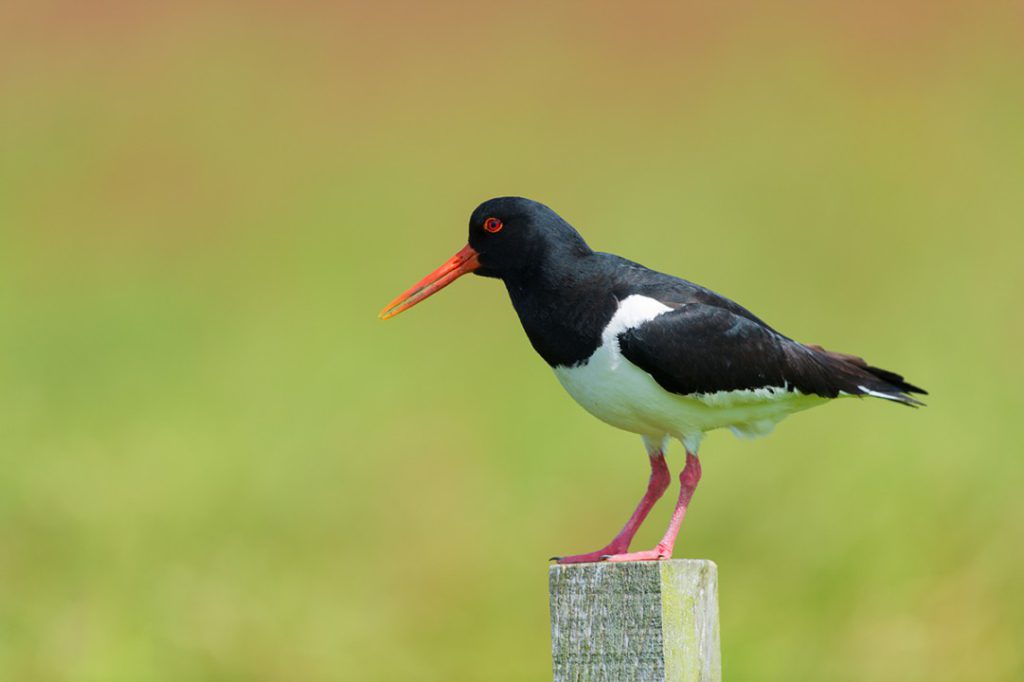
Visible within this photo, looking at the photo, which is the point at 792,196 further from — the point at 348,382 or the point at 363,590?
Answer: the point at 363,590

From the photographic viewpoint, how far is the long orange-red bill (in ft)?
19.0

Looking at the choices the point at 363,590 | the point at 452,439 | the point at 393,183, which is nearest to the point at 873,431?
the point at 452,439

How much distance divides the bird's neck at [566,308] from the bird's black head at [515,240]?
1.6 inches

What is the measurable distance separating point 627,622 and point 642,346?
4.92 feet

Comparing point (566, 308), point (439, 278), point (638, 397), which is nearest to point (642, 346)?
point (638, 397)

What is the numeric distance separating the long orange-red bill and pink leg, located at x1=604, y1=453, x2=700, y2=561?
120cm

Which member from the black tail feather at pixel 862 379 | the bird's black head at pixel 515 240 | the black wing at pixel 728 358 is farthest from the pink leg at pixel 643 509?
the bird's black head at pixel 515 240

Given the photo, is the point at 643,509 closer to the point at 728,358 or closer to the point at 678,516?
the point at 678,516

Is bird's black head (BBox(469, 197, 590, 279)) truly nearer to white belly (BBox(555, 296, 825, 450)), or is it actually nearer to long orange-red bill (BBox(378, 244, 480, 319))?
long orange-red bill (BBox(378, 244, 480, 319))

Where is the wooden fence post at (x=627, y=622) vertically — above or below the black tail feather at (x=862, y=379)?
below

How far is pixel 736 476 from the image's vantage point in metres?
11.0

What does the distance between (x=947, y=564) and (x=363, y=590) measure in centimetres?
400

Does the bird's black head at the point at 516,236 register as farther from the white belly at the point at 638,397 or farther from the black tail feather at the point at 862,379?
the black tail feather at the point at 862,379

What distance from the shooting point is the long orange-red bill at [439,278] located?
19.0 ft
